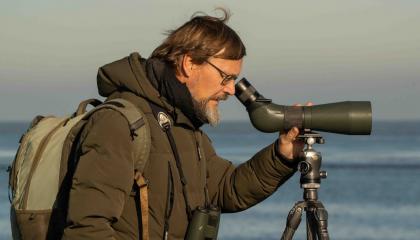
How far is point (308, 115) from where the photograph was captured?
4059 mm

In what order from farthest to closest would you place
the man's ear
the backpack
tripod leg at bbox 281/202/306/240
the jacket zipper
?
tripod leg at bbox 281/202/306/240
the man's ear
the jacket zipper
the backpack

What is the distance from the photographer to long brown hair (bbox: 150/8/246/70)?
12.2 feet

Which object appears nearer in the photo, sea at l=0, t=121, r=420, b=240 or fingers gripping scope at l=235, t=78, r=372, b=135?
fingers gripping scope at l=235, t=78, r=372, b=135

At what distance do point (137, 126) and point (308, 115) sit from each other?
841 millimetres

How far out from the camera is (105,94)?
3.72 m

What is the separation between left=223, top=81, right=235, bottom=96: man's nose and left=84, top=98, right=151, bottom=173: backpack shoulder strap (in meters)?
0.39

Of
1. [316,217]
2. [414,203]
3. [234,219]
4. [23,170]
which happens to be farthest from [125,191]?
[414,203]

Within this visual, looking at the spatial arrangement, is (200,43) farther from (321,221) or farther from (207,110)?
(321,221)

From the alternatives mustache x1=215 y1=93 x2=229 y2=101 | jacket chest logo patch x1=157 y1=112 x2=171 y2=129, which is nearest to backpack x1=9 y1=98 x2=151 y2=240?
jacket chest logo patch x1=157 y1=112 x2=171 y2=129

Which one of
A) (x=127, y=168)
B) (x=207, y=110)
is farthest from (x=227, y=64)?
(x=127, y=168)

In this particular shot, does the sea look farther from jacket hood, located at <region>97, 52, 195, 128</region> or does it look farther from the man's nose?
jacket hood, located at <region>97, 52, 195, 128</region>

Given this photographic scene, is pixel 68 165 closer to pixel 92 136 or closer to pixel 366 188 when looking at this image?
Answer: pixel 92 136

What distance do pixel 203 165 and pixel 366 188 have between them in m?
16.6

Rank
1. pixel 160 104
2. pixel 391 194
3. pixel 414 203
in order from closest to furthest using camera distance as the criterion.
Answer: pixel 160 104
pixel 414 203
pixel 391 194
